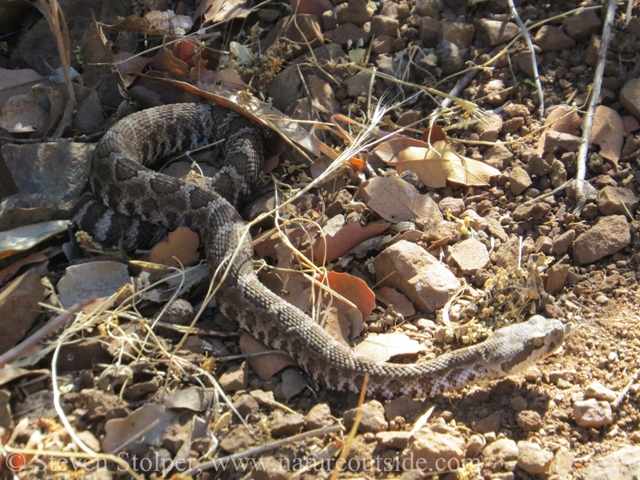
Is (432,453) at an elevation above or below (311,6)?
below

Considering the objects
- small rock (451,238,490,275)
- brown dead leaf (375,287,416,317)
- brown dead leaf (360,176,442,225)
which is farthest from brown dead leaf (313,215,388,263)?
small rock (451,238,490,275)

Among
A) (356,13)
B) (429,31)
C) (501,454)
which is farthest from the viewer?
(356,13)

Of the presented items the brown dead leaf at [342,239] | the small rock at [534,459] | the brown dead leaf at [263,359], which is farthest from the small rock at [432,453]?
the brown dead leaf at [342,239]

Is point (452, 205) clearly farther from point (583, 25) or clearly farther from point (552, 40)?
point (583, 25)

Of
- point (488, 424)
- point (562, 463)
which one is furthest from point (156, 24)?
point (562, 463)

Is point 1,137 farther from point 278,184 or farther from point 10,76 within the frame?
point 278,184

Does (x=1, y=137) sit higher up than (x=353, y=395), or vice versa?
(x=1, y=137)

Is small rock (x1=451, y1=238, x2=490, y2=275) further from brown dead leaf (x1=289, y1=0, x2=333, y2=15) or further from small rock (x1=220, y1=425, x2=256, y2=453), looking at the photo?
brown dead leaf (x1=289, y1=0, x2=333, y2=15)

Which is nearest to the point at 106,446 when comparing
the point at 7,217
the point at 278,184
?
the point at 7,217
